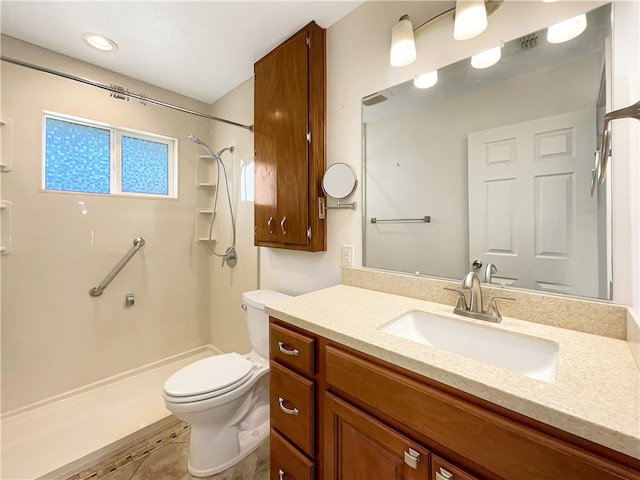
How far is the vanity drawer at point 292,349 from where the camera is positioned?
92cm

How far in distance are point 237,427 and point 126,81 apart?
8.69 feet

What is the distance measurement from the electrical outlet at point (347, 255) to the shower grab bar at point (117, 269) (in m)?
1.77

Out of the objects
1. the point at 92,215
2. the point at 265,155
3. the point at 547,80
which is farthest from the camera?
the point at 92,215

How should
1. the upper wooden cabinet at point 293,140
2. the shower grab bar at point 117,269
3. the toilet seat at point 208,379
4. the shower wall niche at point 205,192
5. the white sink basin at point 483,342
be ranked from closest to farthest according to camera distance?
the white sink basin at point 483,342 < the toilet seat at point 208,379 < the upper wooden cabinet at point 293,140 < the shower grab bar at point 117,269 < the shower wall niche at point 205,192

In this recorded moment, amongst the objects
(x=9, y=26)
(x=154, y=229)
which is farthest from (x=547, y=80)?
(x=9, y=26)

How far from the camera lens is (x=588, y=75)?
2.77 ft

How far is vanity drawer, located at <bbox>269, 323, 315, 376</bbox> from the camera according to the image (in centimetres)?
92

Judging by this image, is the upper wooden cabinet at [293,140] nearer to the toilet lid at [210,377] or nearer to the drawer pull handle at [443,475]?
the toilet lid at [210,377]

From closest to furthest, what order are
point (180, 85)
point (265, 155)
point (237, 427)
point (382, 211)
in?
point (382, 211) < point (237, 427) < point (265, 155) < point (180, 85)

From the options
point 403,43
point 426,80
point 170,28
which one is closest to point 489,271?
point 426,80

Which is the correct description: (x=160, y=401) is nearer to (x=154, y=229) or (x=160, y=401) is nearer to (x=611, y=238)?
(x=154, y=229)

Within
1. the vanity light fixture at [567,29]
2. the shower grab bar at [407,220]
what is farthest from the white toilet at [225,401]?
the vanity light fixture at [567,29]

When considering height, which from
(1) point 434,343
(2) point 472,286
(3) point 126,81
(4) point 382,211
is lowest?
(1) point 434,343

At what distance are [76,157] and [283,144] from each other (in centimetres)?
162
